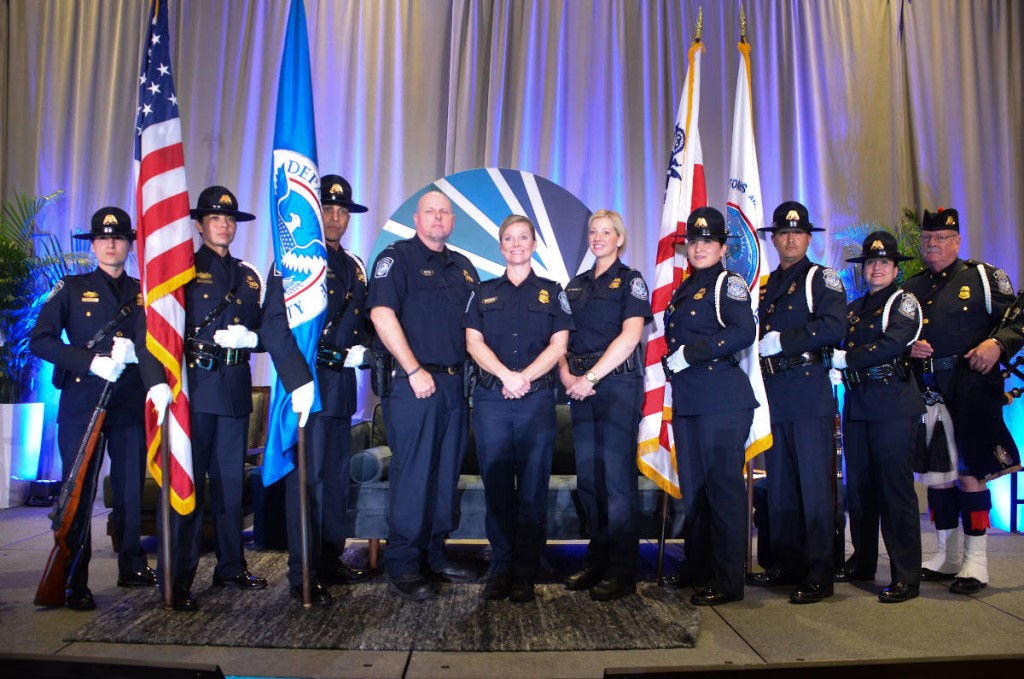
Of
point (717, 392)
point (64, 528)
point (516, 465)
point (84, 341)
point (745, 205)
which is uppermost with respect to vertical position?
point (745, 205)

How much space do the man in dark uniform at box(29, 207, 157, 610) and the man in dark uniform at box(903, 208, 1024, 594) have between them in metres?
3.91

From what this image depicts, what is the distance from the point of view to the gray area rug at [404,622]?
9.57ft

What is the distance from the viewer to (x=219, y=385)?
11.3ft

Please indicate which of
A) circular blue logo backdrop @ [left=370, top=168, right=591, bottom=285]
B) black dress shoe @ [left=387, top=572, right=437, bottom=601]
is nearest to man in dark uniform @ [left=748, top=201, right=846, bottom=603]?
black dress shoe @ [left=387, top=572, right=437, bottom=601]

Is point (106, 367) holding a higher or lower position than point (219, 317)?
lower

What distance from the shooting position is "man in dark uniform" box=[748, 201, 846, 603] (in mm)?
3613

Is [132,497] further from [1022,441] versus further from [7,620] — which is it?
[1022,441]

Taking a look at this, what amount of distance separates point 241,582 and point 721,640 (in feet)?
7.00

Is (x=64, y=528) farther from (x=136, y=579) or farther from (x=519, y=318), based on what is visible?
(x=519, y=318)

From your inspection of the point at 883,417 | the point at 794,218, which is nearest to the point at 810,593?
the point at 883,417

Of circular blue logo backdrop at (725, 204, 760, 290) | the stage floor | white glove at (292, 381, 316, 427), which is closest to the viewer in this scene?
the stage floor

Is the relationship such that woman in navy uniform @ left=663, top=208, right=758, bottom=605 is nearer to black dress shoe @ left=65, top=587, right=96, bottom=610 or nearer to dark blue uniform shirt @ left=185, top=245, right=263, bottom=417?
dark blue uniform shirt @ left=185, top=245, right=263, bottom=417

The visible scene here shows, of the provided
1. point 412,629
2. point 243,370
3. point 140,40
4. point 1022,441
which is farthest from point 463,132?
point 1022,441

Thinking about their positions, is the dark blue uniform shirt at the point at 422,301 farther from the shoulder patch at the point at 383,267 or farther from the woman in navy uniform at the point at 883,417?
Answer: the woman in navy uniform at the point at 883,417
